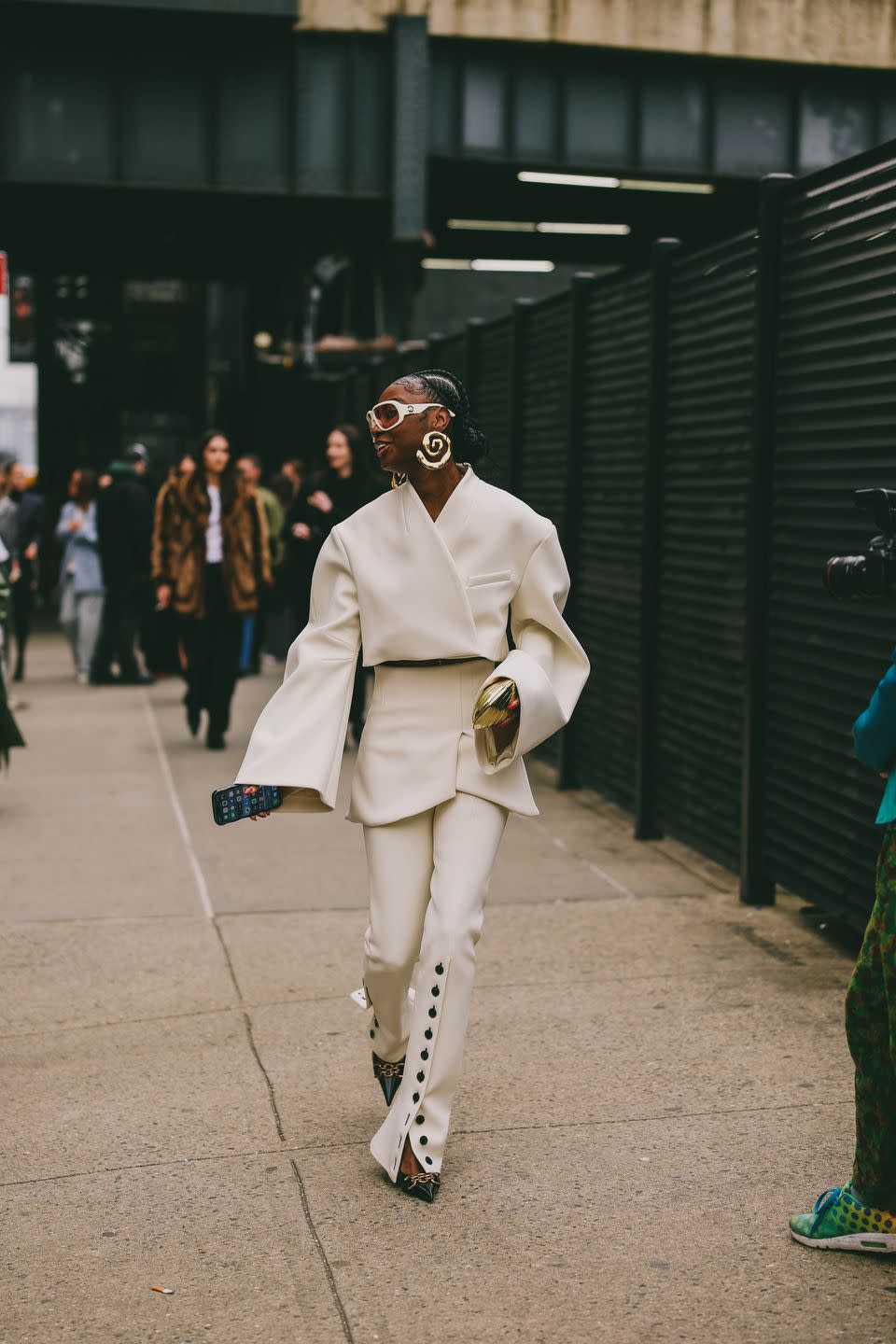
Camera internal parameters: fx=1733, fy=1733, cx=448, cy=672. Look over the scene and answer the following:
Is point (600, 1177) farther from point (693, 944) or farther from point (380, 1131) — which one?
point (693, 944)

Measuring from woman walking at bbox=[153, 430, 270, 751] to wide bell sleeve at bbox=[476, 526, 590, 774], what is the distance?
6.67 meters

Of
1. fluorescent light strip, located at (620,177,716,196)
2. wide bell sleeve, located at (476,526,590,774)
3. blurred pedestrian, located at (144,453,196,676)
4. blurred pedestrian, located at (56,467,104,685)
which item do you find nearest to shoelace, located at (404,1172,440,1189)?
wide bell sleeve, located at (476,526,590,774)

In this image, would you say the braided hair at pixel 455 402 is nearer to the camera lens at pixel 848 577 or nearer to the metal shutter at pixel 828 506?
the camera lens at pixel 848 577

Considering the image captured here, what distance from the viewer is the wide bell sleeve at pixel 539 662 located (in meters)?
4.19

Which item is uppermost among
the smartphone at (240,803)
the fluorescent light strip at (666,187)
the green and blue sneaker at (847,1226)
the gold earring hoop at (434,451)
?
the fluorescent light strip at (666,187)

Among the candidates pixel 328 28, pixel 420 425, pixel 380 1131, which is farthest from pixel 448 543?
pixel 328 28

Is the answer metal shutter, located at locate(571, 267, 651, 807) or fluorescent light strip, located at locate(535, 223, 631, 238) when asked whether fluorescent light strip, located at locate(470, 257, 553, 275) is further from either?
metal shutter, located at locate(571, 267, 651, 807)

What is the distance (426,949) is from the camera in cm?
408

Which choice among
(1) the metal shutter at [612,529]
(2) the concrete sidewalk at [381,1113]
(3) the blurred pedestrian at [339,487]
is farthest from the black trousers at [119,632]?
(2) the concrete sidewalk at [381,1113]

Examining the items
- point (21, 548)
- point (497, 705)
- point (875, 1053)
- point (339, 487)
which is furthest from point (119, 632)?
point (875, 1053)

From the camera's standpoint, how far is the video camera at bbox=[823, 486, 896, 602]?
341cm

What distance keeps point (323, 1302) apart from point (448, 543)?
1778mm

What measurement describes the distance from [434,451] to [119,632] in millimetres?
11556

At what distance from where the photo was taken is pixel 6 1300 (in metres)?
3.59
